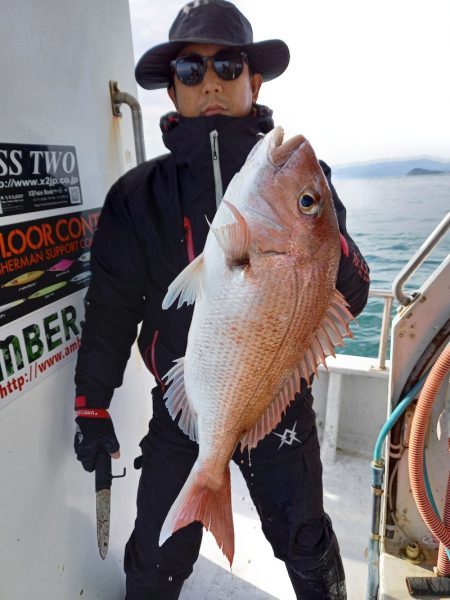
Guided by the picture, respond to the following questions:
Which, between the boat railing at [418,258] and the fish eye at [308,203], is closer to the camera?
the fish eye at [308,203]

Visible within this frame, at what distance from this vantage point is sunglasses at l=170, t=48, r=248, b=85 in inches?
53.5

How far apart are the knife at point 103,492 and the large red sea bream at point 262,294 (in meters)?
0.44

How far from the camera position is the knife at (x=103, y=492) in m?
1.53

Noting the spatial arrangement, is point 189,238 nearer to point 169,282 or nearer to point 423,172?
point 169,282

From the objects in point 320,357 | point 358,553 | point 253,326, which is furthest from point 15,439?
point 358,553

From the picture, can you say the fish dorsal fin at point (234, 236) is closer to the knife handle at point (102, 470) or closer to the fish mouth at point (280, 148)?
the fish mouth at point (280, 148)

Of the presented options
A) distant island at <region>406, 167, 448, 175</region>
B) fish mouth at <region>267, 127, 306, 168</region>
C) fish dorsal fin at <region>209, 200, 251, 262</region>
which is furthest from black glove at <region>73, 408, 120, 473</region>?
distant island at <region>406, 167, 448, 175</region>

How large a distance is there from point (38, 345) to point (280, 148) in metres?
0.99

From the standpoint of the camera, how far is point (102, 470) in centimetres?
154

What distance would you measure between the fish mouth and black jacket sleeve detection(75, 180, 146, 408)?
66cm

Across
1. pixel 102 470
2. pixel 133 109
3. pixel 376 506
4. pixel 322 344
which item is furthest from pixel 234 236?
pixel 376 506

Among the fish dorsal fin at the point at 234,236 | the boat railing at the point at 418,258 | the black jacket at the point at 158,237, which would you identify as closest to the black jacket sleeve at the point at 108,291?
the black jacket at the point at 158,237

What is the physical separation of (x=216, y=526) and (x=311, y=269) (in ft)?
2.74

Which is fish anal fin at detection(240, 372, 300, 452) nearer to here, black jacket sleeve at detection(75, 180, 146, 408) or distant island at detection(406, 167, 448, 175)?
black jacket sleeve at detection(75, 180, 146, 408)
